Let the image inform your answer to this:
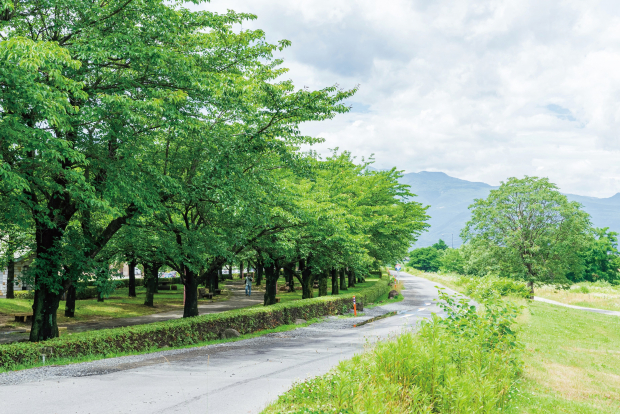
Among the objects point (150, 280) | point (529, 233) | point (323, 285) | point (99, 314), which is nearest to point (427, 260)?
point (529, 233)

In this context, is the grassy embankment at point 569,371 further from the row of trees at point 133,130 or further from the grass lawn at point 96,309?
the grass lawn at point 96,309

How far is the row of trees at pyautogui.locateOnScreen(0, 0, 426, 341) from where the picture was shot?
986 cm

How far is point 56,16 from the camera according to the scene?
11.5m

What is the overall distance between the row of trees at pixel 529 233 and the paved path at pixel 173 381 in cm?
3442

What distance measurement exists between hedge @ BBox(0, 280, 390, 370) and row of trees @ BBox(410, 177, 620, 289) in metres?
27.9

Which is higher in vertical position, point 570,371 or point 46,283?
point 46,283

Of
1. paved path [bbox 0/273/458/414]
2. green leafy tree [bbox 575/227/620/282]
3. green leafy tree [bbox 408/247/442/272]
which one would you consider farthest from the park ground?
green leafy tree [bbox 408/247/442/272]

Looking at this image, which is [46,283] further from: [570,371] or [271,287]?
[570,371]

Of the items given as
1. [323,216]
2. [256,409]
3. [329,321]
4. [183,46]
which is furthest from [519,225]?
[256,409]

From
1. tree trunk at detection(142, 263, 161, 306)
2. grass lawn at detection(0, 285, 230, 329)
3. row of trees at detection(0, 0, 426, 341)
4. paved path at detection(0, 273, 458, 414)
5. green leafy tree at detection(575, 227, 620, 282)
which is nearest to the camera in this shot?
paved path at detection(0, 273, 458, 414)

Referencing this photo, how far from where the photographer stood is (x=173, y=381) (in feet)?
29.0

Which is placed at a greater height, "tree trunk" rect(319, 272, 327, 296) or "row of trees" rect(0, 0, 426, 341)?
"row of trees" rect(0, 0, 426, 341)

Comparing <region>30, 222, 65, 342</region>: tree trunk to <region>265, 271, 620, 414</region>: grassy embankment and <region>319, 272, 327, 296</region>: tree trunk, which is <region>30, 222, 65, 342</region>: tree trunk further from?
<region>319, 272, 327, 296</region>: tree trunk

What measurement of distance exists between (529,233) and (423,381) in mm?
42222
